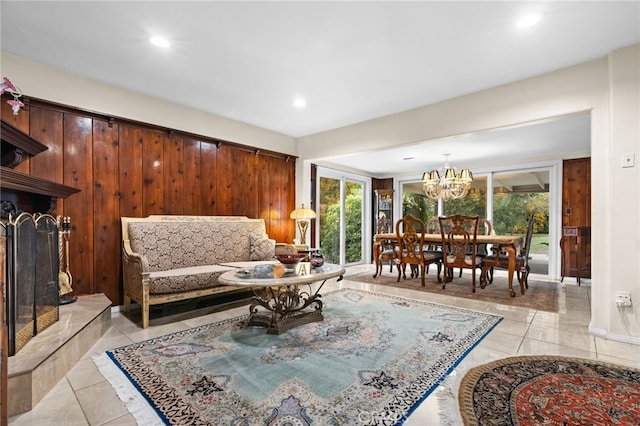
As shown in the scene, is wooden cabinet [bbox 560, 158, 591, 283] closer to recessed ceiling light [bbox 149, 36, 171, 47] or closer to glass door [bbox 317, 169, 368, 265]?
glass door [bbox 317, 169, 368, 265]

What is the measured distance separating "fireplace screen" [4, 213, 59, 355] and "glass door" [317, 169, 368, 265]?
13.8ft

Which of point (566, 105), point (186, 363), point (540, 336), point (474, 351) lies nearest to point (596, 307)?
point (540, 336)

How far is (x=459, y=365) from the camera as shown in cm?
206

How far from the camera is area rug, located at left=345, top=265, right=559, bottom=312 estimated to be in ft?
12.3

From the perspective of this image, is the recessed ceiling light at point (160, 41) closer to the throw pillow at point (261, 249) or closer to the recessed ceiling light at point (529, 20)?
the throw pillow at point (261, 249)

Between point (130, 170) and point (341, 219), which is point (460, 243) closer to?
point (341, 219)

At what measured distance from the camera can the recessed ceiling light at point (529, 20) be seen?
2195 millimetres

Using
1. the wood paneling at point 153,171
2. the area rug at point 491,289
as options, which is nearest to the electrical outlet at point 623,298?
the area rug at point 491,289

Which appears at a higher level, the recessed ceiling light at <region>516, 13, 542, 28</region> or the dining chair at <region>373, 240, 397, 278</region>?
the recessed ceiling light at <region>516, 13, 542, 28</region>

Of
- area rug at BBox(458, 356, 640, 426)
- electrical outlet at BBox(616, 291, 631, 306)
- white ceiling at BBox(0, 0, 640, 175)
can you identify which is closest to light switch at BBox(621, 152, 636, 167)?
white ceiling at BBox(0, 0, 640, 175)

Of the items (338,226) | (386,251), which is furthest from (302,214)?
(338,226)

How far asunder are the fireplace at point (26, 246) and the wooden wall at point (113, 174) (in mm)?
403

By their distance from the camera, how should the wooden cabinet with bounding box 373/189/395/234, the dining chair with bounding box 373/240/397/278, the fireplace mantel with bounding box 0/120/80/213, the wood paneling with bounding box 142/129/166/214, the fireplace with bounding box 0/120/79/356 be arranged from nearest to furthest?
1. the fireplace with bounding box 0/120/79/356
2. the fireplace mantel with bounding box 0/120/80/213
3. the wood paneling with bounding box 142/129/166/214
4. the dining chair with bounding box 373/240/397/278
5. the wooden cabinet with bounding box 373/189/395/234

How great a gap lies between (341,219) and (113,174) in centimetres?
450
